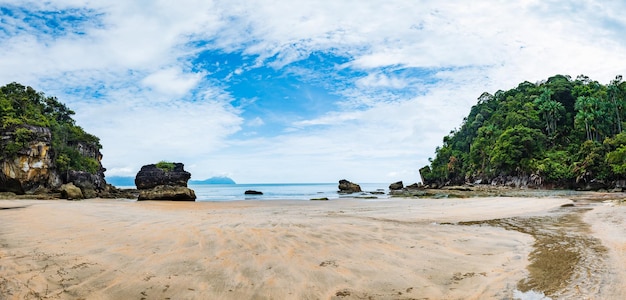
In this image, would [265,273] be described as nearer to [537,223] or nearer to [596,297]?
[596,297]

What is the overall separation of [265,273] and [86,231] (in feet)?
19.3

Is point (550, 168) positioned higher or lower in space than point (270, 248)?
higher

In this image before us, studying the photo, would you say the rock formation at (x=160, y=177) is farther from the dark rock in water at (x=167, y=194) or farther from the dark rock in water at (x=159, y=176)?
the dark rock in water at (x=167, y=194)

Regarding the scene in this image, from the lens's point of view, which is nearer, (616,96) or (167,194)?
(167,194)

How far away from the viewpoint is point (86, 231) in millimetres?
8078

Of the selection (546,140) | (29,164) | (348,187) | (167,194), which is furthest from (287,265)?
(546,140)

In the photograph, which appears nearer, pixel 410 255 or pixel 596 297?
pixel 596 297

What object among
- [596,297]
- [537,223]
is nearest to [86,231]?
[596,297]

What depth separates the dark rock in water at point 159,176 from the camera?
57.8 m

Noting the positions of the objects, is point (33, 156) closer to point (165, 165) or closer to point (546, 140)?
point (165, 165)

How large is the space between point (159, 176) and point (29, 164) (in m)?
21.1

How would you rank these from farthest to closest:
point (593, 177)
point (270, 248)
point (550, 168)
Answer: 1. point (550, 168)
2. point (593, 177)
3. point (270, 248)

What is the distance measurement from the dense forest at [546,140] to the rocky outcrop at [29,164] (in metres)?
75.5

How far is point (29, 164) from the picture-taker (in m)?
37.9
